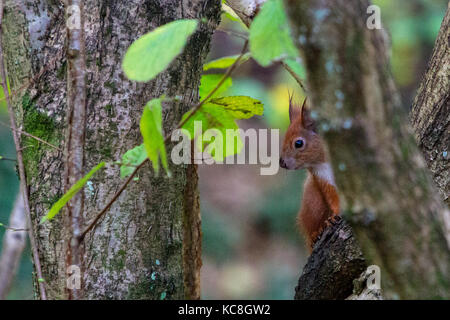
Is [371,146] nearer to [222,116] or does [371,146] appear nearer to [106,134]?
[222,116]

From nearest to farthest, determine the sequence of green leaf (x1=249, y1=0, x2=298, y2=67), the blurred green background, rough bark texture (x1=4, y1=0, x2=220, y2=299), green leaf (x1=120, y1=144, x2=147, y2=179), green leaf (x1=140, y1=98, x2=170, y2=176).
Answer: green leaf (x1=249, y1=0, x2=298, y2=67) → green leaf (x1=140, y1=98, x2=170, y2=176) → green leaf (x1=120, y1=144, x2=147, y2=179) → rough bark texture (x1=4, y1=0, x2=220, y2=299) → the blurred green background

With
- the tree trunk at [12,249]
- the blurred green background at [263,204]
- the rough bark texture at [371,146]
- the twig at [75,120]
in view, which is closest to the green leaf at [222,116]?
the twig at [75,120]

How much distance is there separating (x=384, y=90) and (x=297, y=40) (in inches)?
5.6

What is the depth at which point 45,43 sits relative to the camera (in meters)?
1.57

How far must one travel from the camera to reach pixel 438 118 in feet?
5.49

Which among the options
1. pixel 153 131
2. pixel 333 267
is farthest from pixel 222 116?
pixel 333 267

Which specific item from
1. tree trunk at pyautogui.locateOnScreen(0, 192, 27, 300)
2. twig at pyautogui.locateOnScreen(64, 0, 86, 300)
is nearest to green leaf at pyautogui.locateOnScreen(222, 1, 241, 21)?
twig at pyautogui.locateOnScreen(64, 0, 86, 300)

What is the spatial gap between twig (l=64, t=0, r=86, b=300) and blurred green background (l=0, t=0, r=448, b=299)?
3.57m

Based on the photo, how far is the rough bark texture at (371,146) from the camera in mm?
774

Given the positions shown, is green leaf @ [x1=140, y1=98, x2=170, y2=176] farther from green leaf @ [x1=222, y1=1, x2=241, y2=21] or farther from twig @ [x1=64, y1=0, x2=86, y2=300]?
green leaf @ [x1=222, y1=1, x2=241, y2=21]

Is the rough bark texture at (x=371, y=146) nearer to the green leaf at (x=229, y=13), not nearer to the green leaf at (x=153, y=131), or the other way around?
the green leaf at (x=153, y=131)

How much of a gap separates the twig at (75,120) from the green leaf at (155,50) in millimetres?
245

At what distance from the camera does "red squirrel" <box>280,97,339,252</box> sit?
2580 mm

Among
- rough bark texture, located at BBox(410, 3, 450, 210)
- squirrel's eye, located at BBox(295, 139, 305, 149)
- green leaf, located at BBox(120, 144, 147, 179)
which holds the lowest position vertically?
green leaf, located at BBox(120, 144, 147, 179)
